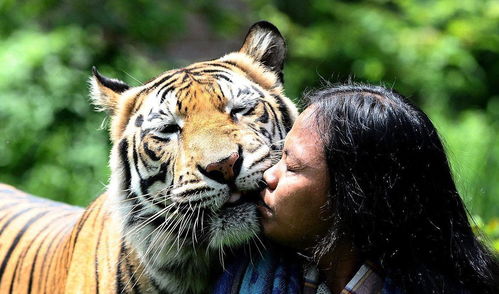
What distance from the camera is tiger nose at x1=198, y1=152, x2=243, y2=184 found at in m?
2.19

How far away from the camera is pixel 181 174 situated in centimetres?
232

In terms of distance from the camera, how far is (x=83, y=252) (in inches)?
111

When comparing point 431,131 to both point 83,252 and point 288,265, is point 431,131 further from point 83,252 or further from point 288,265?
point 83,252

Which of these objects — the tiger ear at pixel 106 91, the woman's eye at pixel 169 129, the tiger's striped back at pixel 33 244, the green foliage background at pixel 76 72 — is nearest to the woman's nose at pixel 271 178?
the woman's eye at pixel 169 129

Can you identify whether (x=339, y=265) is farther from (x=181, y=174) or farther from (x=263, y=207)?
(x=181, y=174)

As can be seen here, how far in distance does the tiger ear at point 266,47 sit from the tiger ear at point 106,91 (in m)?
0.45

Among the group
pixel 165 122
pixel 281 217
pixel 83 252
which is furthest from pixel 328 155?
pixel 83 252

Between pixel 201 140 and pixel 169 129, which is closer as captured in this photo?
pixel 201 140

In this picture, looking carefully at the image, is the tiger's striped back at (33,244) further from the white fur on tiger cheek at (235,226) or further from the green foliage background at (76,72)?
the green foliage background at (76,72)

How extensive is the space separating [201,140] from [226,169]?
15 cm

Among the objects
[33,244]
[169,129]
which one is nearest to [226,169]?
[169,129]

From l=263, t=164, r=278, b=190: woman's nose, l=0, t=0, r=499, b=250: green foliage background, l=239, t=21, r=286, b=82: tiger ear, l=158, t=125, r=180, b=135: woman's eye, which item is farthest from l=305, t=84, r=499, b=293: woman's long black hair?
l=0, t=0, r=499, b=250: green foliage background

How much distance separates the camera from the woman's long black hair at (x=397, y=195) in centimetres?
206

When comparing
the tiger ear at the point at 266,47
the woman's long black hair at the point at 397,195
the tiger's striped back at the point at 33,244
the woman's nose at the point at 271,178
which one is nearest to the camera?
the woman's long black hair at the point at 397,195
